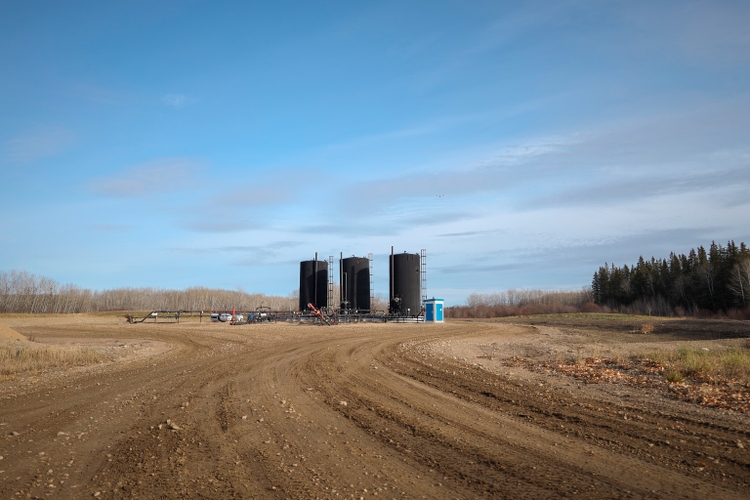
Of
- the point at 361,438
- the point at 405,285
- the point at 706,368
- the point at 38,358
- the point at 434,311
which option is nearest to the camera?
the point at 361,438

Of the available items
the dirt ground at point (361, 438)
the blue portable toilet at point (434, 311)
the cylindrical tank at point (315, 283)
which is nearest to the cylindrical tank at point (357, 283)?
the cylindrical tank at point (315, 283)

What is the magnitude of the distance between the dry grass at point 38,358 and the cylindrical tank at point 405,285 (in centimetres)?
3156

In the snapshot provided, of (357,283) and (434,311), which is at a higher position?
(357,283)

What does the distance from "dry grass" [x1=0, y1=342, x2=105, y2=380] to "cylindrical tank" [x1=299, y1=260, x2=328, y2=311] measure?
3275 centimetres

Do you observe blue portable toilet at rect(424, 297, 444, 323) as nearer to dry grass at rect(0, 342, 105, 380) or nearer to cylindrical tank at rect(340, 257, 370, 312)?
cylindrical tank at rect(340, 257, 370, 312)

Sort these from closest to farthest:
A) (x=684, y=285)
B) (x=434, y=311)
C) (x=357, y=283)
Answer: (x=434, y=311) < (x=357, y=283) < (x=684, y=285)

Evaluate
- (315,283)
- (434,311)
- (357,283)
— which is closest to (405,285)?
(434,311)

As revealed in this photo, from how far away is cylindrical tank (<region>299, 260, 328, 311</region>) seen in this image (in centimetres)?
5075

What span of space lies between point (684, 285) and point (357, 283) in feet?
177

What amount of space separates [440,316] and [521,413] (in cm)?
3827

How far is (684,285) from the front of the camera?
75.8 metres

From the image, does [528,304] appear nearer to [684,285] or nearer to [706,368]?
[684,285]

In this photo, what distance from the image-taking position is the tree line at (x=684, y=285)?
6431 centimetres

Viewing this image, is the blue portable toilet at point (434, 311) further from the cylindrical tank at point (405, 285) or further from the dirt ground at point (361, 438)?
the dirt ground at point (361, 438)
